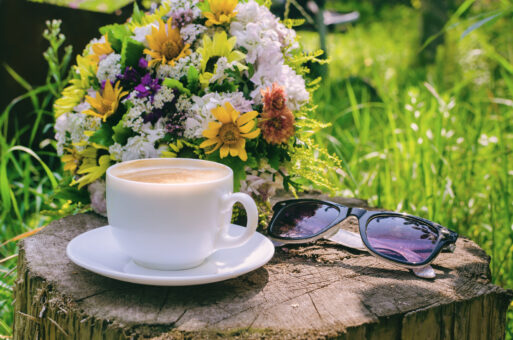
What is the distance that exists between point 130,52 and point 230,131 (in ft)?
1.52

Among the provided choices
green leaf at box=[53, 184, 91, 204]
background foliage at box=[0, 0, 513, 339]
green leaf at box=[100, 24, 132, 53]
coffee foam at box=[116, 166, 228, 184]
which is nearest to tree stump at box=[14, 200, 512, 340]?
coffee foam at box=[116, 166, 228, 184]

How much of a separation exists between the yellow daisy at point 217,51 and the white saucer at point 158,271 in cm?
52

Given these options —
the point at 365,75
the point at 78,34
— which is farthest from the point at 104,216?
the point at 365,75

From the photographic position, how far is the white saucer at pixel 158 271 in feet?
3.44

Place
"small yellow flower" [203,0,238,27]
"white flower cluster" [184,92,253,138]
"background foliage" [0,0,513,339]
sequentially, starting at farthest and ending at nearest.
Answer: "background foliage" [0,0,513,339], "small yellow flower" [203,0,238,27], "white flower cluster" [184,92,253,138]

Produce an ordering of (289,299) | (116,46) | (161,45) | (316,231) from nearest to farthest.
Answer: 1. (289,299)
2. (316,231)
3. (161,45)
4. (116,46)

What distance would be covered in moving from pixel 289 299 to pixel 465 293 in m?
0.42

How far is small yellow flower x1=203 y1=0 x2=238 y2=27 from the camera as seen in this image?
1.56 metres

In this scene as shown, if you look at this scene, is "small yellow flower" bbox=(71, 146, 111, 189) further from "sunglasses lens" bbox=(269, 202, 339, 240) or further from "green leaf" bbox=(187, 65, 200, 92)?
"sunglasses lens" bbox=(269, 202, 339, 240)

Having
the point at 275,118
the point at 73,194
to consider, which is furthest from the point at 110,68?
the point at 275,118

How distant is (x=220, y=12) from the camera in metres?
1.58

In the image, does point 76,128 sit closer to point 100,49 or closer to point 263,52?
point 100,49

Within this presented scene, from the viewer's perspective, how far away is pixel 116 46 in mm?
1720

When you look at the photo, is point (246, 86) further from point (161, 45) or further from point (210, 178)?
point (210, 178)
